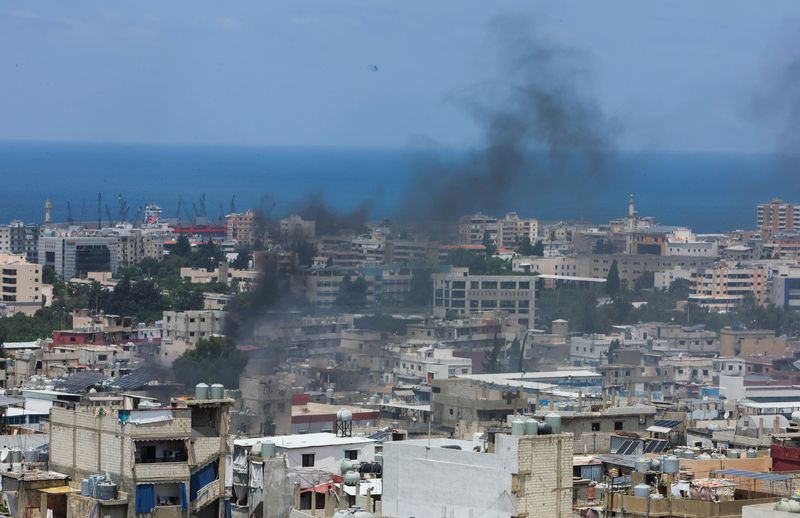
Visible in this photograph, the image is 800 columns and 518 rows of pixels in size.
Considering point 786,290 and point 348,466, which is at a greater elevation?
point 786,290

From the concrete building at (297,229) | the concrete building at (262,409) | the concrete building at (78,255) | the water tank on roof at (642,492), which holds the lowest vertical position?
the concrete building at (262,409)

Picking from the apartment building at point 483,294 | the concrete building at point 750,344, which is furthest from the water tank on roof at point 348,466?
the apartment building at point 483,294

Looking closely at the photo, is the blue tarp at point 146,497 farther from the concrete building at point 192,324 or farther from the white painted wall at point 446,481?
the concrete building at point 192,324

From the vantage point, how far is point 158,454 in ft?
54.7

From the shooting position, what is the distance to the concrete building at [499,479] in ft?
49.0

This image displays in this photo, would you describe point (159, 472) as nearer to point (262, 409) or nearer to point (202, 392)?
point (202, 392)

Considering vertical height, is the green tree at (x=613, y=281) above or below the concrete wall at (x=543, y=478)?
above

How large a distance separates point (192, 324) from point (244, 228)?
4659 cm

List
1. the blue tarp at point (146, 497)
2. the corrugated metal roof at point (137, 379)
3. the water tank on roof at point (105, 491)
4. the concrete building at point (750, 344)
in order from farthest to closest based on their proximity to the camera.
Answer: the concrete building at point (750, 344) → the corrugated metal roof at point (137, 379) → the blue tarp at point (146, 497) → the water tank on roof at point (105, 491)

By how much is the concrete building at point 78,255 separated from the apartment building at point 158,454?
67.9 meters

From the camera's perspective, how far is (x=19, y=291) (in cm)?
7019

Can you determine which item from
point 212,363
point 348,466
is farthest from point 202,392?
point 212,363

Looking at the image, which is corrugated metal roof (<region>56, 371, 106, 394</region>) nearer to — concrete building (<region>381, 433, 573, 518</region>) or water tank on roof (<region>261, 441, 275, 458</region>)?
water tank on roof (<region>261, 441, 275, 458</region>)

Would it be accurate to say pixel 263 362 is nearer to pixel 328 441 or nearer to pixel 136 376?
pixel 136 376
